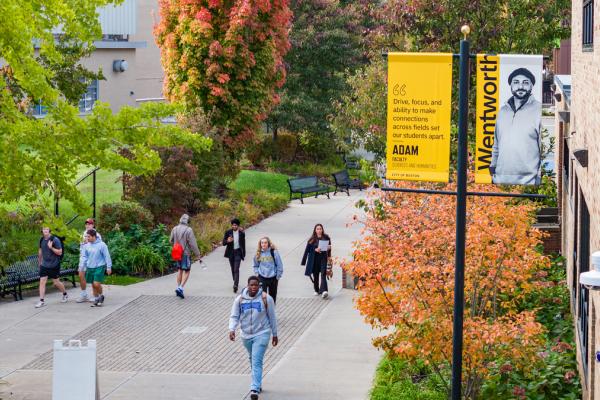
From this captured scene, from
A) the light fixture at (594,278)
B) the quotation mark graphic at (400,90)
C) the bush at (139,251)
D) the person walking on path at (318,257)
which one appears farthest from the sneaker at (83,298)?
the light fixture at (594,278)

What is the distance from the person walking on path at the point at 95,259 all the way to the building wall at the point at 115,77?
2409cm

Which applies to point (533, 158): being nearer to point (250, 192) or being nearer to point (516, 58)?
point (516, 58)

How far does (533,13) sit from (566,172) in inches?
180

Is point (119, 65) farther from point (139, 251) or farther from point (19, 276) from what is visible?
point (19, 276)

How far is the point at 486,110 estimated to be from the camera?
1066 cm

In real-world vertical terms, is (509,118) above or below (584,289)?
above

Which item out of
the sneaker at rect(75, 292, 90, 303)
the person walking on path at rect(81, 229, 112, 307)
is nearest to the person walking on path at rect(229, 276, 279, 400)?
the person walking on path at rect(81, 229, 112, 307)

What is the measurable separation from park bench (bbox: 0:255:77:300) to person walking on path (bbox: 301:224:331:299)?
14.8ft

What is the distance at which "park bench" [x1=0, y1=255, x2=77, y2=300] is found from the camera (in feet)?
68.4

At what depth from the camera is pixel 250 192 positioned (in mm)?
34344

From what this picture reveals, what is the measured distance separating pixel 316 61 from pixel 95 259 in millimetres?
24371

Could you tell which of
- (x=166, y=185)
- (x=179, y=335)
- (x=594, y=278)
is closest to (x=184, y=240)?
(x=179, y=335)

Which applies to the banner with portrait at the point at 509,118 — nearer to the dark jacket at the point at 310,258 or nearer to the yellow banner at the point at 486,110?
the yellow banner at the point at 486,110

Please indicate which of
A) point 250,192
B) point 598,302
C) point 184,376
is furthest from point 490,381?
point 250,192
